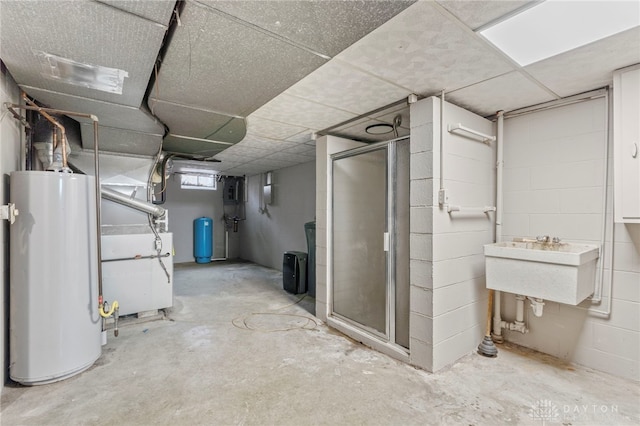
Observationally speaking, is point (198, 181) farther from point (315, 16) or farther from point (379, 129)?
point (315, 16)

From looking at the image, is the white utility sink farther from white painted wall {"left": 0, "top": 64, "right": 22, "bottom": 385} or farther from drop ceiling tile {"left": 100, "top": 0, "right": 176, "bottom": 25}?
white painted wall {"left": 0, "top": 64, "right": 22, "bottom": 385}

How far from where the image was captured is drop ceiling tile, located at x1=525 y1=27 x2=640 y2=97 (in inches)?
62.6

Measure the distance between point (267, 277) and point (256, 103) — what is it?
A: 3918mm

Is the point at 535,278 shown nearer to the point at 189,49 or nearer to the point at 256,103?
the point at 256,103

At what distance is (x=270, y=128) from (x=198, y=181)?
483 centimetres

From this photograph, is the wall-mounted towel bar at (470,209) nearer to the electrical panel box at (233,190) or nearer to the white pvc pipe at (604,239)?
the white pvc pipe at (604,239)

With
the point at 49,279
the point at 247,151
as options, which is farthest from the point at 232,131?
the point at 49,279

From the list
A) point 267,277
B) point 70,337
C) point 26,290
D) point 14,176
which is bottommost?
point 267,277

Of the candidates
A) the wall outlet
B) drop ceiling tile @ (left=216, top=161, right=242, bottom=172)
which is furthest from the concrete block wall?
drop ceiling tile @ (left=216, top=161, right=242, bottom=172)

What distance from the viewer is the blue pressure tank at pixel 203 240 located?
701 cm

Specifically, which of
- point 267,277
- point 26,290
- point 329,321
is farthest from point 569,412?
point 267,277

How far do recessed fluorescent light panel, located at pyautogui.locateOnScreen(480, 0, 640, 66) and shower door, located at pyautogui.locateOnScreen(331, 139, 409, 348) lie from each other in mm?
1034

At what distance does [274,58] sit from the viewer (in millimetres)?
1680

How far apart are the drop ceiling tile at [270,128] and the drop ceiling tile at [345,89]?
0.73 meters
